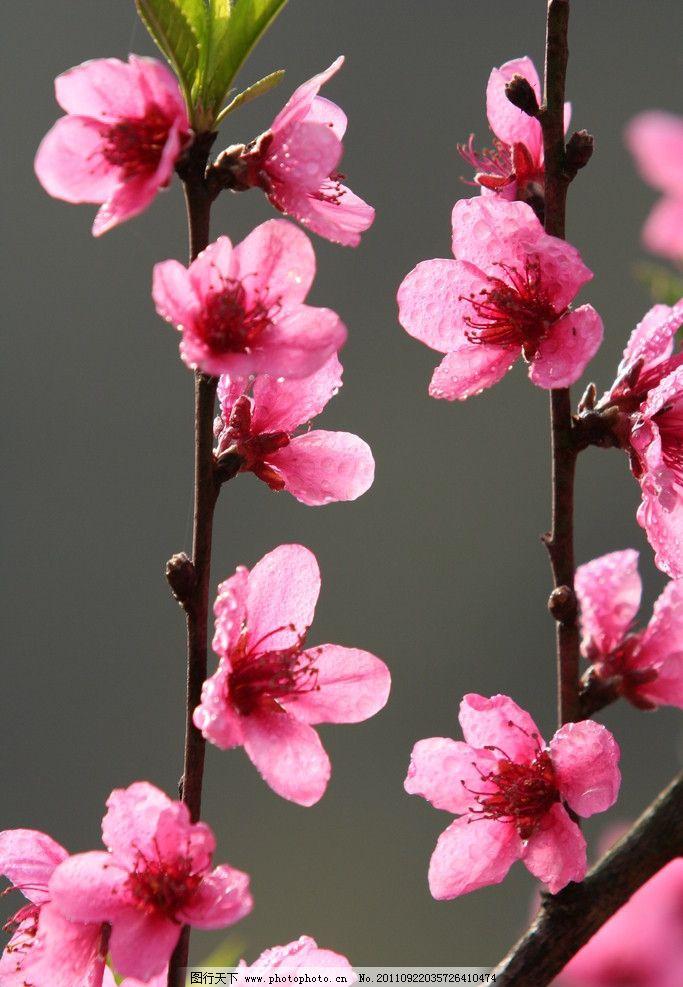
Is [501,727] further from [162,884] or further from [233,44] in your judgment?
[233,44]

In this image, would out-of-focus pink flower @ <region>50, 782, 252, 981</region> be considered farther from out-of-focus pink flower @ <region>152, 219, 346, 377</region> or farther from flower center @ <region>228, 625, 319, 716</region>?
out-of-focus pink flower @ <region>152, 219, 346, 377</region>

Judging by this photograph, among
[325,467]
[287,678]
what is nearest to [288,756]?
[287,678]

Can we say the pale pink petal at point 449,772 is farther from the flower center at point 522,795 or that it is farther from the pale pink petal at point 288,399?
the pale pink petal at point 288,399

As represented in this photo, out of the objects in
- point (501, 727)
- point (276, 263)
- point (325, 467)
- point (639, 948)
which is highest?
point (276, 263)

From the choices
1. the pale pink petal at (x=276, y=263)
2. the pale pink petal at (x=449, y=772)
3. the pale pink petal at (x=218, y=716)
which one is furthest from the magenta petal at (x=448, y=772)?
the pale pink petal at (x=276, y=263)

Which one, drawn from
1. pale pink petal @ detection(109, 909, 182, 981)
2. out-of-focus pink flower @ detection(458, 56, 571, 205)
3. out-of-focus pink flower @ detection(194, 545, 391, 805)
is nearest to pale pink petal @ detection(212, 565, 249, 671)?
out-of-focus pink flower @ detection(194, 545, 391, 805)

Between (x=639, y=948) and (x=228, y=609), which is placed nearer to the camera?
(x=228, y=609)
